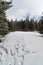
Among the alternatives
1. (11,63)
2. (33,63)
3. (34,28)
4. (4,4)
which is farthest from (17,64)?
(34,28)

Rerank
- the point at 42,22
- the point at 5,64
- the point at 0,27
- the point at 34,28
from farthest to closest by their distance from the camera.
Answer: the point at 34,28 < the point at 42,22 < the point at 0,27 < the point at 5,64

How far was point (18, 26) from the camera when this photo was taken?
9244cm

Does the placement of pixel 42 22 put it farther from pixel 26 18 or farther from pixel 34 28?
pixel 26 18

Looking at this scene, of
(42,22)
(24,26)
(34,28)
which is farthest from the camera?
(24,26)

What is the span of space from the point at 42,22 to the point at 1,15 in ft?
51.3

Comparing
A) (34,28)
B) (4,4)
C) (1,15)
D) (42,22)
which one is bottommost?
(34,28)

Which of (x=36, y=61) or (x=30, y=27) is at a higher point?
(x=36, y=61)

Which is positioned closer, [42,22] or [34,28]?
[42,22]

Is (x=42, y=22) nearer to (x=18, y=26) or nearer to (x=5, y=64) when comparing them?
(x=5, y=64)

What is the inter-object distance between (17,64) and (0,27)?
9.64m

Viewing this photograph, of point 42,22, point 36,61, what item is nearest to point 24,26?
point 42,22

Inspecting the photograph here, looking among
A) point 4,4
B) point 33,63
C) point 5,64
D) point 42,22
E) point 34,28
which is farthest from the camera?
point 34,28

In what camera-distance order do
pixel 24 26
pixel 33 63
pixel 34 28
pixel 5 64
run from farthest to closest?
pixel 24 26 → pixel 34 28 → pixel 33 63 → pixel 5 64

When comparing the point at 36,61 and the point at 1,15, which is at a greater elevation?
the point at 1,15
